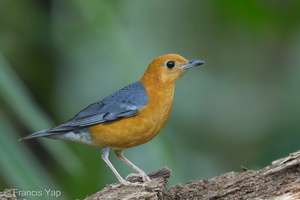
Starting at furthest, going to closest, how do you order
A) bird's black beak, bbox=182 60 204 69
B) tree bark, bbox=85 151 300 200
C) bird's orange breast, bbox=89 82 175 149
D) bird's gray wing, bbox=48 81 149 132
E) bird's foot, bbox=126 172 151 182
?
1. bird's black beak, bbox=182 60 204 69
2. bird's gray wing, bbox=48 81 149 132
3. bird's orange breast, bbox=89 82 175 149
4. bird's foot, bbox=126 172 151 182
5. tree bark, bbox=85 151 300 200

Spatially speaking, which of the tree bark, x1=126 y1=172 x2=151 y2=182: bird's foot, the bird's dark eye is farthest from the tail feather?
the bird's dark eye

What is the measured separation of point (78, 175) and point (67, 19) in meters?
3.21

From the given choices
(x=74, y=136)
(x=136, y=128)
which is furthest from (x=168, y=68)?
(x=74, y=136)

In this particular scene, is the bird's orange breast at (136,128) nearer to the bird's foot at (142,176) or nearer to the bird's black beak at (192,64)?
the bird's foot at (142,176)

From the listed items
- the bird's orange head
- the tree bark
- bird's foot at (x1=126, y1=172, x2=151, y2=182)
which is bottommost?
the tree bark

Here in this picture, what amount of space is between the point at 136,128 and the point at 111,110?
52 centimetres

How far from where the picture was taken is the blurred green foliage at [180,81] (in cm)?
719

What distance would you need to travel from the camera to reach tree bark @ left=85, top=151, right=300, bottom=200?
5.27 m

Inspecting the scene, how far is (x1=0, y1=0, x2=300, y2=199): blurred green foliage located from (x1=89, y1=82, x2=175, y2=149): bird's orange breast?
0.53 ft

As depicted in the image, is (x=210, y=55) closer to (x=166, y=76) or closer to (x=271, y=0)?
(x=271, y=0)

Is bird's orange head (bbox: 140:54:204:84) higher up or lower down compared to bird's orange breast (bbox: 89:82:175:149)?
higher up

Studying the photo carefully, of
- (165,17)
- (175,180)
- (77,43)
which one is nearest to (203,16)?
(165,17)

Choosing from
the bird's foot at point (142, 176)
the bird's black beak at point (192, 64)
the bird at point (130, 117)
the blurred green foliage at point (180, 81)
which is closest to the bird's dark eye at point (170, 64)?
the bird at point (130, 117)

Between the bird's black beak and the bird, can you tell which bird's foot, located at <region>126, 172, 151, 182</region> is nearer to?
the bird
